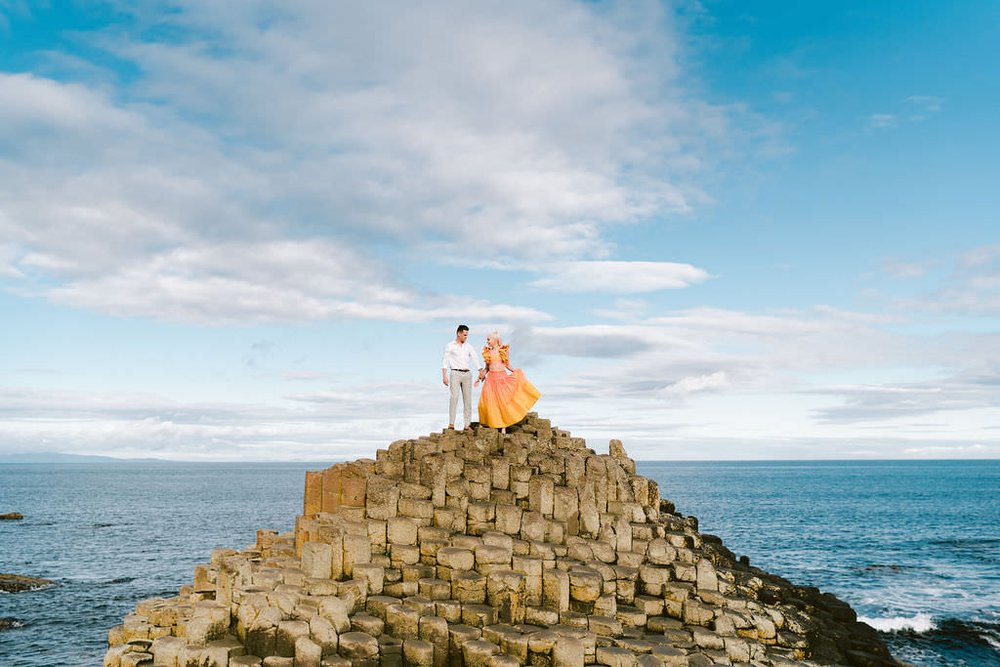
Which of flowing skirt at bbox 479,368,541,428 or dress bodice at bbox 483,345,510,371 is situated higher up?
dress bodice at bbox 483,345,510,371

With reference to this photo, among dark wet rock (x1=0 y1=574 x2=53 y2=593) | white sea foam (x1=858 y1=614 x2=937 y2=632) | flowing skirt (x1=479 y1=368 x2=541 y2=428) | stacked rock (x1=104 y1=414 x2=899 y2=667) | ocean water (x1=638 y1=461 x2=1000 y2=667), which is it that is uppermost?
flowing skirt (x1=479 y1=368 x2=541 y2=428)

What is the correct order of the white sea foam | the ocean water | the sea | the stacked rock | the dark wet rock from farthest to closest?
the dark wet rock < the white sea foam < the ocean water < the sea < the stacked rock

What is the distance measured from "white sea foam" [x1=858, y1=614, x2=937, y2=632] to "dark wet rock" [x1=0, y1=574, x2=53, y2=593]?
37266 millimetres

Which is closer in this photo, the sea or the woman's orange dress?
the woman's orange dress

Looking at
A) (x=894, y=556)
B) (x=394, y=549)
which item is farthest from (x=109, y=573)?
(x=894, y=556)

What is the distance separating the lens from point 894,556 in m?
45.4

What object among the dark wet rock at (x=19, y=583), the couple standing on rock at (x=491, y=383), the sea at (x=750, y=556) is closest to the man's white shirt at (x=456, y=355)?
the couple standing on rock at (x=491, y=383)

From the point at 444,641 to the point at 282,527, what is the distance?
52086mm

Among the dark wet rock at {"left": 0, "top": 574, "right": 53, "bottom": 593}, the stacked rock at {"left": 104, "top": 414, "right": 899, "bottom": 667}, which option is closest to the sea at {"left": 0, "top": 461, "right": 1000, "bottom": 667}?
the dark wet rock at {"left": 0, "top": 574, "right": 53, "bottom": 593}

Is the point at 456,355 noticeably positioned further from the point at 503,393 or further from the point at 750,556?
the point at 750,556

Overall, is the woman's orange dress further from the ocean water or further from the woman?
the ocean water

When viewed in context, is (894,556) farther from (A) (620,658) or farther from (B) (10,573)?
(B) (10,573)

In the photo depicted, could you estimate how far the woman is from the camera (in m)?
19.2

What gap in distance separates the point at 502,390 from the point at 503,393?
0.09 m
